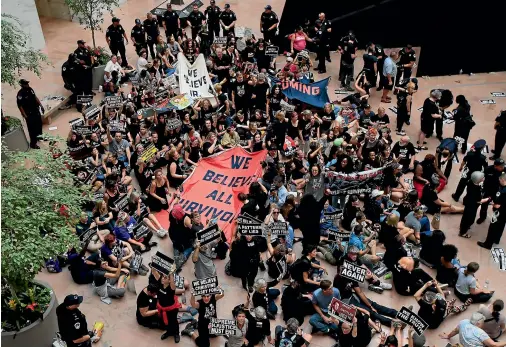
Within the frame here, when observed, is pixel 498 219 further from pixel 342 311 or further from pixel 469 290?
pixel 342 311

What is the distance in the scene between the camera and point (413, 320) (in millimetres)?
9844

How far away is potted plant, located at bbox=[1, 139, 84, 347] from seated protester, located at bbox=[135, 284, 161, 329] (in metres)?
1.46

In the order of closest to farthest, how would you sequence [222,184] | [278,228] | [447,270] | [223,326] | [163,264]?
[223,326] → [163,264] → [447,270] → [278,228] → [222,184]

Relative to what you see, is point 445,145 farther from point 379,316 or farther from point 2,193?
point 2,193

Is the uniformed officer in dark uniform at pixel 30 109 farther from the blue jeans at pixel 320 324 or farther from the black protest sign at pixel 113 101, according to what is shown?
the blue jeans at pixel 320 324

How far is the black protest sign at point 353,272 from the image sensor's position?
10.7m

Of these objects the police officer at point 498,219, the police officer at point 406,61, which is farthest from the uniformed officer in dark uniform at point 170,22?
the police officer at point 498,219

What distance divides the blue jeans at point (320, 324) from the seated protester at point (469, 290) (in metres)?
2.57

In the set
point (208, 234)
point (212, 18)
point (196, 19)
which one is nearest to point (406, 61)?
point (212, 18)

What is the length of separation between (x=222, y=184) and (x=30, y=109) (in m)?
5.74

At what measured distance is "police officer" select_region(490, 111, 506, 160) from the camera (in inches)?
585

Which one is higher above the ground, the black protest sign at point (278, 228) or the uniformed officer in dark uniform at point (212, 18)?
the uniformed officer in dark uniform at point (212, 18)

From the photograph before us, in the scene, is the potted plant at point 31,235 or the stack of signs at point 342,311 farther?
the stack of signs at point 342,311

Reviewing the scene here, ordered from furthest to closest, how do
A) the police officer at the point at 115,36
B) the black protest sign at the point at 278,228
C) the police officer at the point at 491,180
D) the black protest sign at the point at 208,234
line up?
1. the police officer at the point at 115,36
2. the police officer at the point at 491,180
3. the black protest sign at the point at 278,228
4. the black protest sign at the point at 208,234
